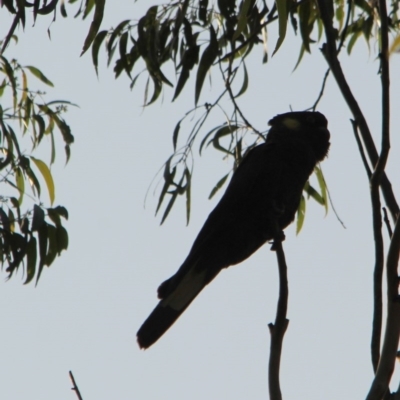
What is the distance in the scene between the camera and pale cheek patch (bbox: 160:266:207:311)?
3225 millimetres

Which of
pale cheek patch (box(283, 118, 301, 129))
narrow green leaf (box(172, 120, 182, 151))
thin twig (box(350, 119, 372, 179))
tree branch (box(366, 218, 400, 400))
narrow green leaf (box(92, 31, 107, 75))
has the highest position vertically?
narrow green leaf (box(92, 31, 107, 75))

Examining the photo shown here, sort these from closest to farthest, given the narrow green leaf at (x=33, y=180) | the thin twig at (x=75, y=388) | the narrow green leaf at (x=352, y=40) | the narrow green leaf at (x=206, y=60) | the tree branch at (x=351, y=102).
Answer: the thin twig at (x=75, y=388), the tree branch at (x=351, y=102), the narrow green leaf at (x=206, y=60), the narrow green leaf at (x=33, y=180), the narrow green leaf at (x=352, y=40)

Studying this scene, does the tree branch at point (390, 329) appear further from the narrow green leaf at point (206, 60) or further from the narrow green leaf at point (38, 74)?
the narrow green leaf at point (38, 74)

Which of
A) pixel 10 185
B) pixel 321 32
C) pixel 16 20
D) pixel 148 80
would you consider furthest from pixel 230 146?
pixel 16 20

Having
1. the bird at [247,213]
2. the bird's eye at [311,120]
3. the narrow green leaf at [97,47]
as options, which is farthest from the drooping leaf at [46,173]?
the bird's eye at [311,120]

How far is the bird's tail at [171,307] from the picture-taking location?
301cm

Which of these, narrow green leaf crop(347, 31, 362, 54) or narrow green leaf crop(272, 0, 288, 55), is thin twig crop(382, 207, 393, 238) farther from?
narrow green leaf crop(347, 31, 362, 54)

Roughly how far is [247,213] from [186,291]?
1.52 feet

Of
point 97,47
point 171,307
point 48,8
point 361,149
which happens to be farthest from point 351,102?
point 97,47

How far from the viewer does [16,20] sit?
221 cm

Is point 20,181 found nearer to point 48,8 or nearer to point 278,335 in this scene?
point 48,8

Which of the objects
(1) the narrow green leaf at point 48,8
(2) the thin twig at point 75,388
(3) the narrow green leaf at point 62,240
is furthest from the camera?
(3) the narrow green leaf at point 62,240

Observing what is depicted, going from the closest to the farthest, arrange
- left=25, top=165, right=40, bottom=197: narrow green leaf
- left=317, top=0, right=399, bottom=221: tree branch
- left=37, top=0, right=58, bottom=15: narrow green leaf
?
left=317, top=0, right=399, bottom=221: tree branch → left=37, top=0, right=58, bottom=15: narrow green leaf → left=25, top=165, right=40, bottom=197: narrow green leaf

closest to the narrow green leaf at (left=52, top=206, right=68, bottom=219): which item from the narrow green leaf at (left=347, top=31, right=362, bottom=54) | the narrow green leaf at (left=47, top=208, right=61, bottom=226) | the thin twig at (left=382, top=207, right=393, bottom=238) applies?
the narrow green leaf at (left=47, top=208, right=61, bottom=226)
